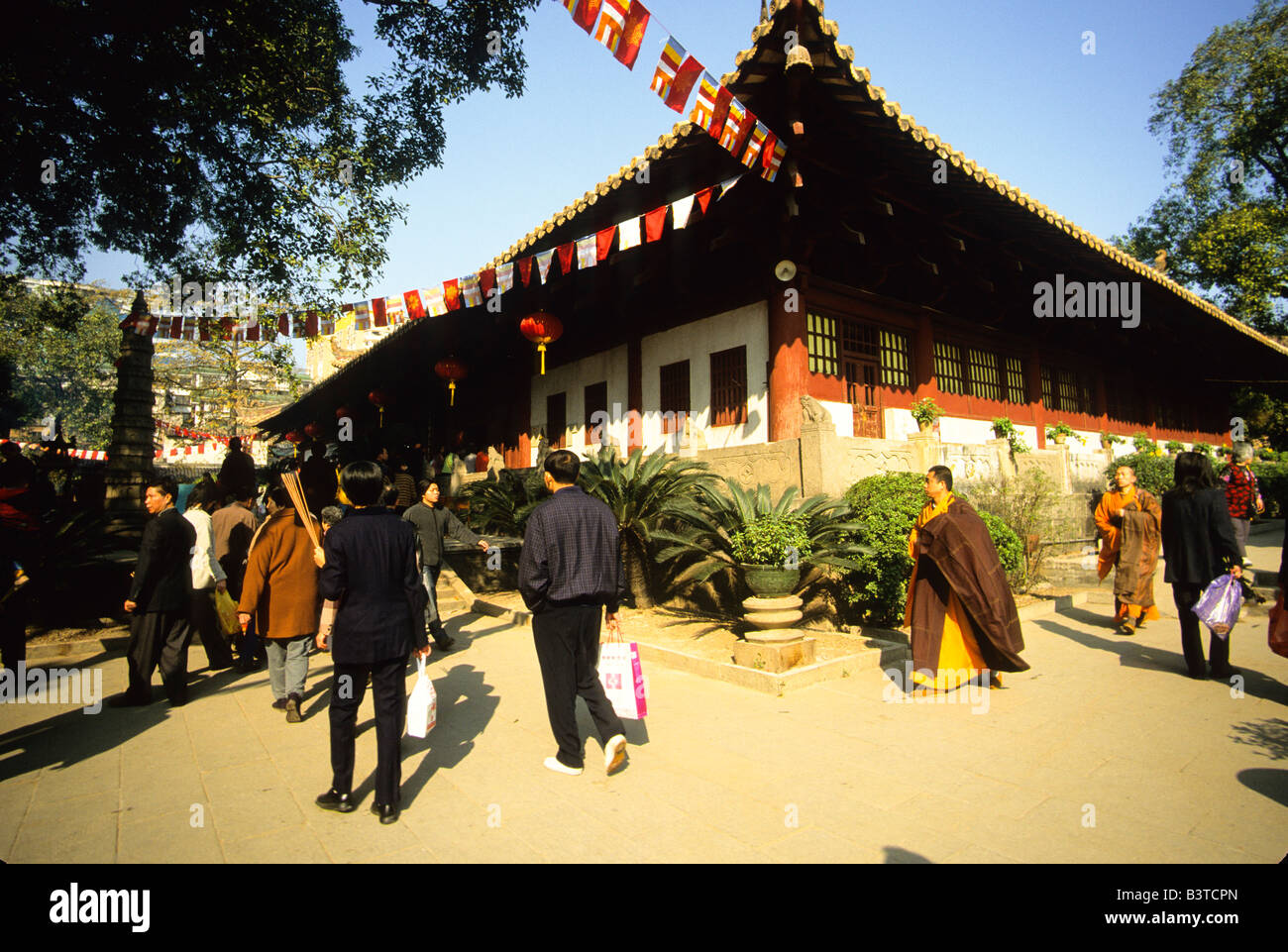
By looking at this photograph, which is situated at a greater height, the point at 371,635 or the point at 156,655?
the point at 371,635

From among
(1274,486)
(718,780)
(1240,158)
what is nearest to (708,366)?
(718,780)

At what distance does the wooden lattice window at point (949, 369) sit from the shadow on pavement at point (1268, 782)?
8.71m

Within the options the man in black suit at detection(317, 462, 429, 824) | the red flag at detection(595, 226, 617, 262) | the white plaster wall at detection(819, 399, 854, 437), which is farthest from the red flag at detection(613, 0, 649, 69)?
the white plaster wall at detection(819, 399, 854, 437)

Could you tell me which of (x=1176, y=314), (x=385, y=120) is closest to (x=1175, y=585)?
(x=385, y=120)

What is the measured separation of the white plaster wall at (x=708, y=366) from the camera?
939 cm

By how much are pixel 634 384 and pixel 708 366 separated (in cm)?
176

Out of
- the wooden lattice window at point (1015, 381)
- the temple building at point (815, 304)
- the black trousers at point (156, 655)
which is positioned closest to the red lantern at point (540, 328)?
the temple building at point (815, 304)

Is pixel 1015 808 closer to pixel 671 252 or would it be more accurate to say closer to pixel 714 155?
pixel 714 155

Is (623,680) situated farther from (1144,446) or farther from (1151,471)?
(1144,446)

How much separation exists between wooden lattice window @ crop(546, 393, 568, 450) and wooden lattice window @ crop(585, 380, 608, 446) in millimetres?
950

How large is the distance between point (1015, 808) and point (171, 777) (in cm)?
442

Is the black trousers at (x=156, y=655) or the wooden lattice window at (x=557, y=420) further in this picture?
the wooden lattice window at (x=557, y=420)

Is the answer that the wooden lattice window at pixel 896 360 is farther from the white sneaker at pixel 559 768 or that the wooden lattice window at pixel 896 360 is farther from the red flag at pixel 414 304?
the white sneaker at pixel 559 768

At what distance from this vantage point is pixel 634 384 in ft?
38.1
